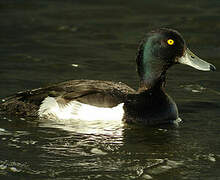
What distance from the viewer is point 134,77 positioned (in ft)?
37.9

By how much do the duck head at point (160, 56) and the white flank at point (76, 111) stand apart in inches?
Answer: 28.3

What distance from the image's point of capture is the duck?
8.95 m

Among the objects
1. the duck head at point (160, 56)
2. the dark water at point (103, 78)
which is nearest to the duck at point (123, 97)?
the duck head at point (160, 56)

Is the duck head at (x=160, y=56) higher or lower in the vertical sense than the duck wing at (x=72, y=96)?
higher

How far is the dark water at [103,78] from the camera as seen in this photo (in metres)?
7.30

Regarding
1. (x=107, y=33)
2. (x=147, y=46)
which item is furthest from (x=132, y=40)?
(x=147, y=46)

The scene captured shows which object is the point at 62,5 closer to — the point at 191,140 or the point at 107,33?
the point at 107,33

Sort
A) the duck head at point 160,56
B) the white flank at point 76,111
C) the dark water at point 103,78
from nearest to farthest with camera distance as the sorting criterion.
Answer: the dark water at point 103,78, the white flank at point 76,111, the duck head at point 160,56

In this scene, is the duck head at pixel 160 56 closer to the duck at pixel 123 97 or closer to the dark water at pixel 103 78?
the duck at pixel 123 97

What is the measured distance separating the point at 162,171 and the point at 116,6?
34.0ft

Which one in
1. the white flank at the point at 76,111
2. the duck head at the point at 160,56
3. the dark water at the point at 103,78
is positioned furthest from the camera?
the duck head at the point at 160,56

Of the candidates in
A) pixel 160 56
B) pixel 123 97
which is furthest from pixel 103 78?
pixel 123 97

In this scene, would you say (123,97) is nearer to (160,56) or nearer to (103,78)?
(160,56)

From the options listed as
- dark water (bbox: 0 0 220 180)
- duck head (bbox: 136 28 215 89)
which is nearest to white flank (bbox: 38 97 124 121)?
dark water (bbox: 0 0 220 180)
